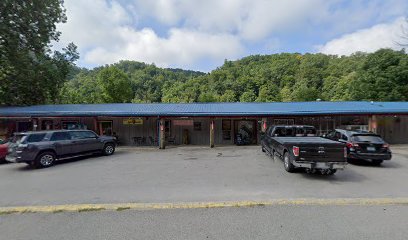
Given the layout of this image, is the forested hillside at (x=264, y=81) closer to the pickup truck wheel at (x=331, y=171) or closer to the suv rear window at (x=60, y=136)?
the suv rear window at (x=60, y=136)

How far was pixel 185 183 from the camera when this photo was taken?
24.3 feet

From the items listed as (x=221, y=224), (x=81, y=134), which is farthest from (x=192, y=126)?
(x=221, y=224)

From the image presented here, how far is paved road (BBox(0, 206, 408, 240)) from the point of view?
13.3ft

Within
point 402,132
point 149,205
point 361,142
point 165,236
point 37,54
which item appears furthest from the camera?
point 37,54

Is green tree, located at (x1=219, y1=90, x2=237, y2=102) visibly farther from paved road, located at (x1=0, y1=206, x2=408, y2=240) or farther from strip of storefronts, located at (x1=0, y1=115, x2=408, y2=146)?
paved road, located at (x1=0, y1=206, x2=408, y2=240)

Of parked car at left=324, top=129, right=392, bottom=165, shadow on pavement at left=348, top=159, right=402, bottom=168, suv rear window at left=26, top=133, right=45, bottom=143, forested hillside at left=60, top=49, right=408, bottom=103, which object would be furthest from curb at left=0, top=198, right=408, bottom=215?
forested hillside at left=60, top=49, right=408, bottom=103

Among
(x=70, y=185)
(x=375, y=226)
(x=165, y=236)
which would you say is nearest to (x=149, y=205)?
(x=165, y=236)

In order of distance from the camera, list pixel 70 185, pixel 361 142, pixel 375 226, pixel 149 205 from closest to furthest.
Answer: pixel 375 226 → pixel 149 205 → pixel 70 185 → pixel 361 142

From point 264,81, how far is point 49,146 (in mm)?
65553

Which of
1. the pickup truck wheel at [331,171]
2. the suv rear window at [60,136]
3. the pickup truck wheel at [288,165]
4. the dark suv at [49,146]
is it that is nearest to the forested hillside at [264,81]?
the dark suv at [49,146]

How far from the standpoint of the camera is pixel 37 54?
78.5 ft

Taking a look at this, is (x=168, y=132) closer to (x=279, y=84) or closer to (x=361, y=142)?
(x=361, y=142)

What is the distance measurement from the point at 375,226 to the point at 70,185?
823cm

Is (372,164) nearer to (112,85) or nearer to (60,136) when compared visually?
(60,136)
